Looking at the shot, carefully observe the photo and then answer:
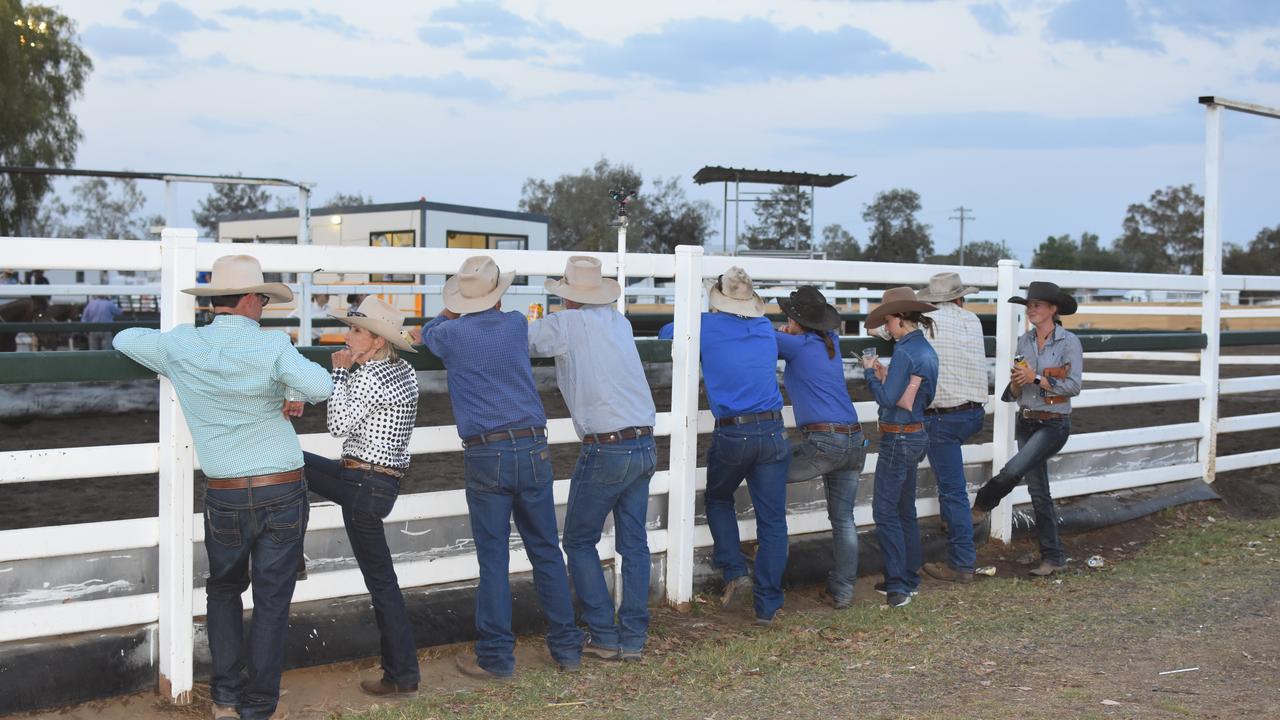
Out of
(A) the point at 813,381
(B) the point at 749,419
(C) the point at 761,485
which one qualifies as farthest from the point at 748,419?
(A) the point at 813,381

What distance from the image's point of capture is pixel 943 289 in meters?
7.31

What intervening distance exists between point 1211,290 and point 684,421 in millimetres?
5559

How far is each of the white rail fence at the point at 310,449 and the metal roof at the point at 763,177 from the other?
17.3 meters

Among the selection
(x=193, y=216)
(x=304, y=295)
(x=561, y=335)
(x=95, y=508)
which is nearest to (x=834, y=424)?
(x=561, y=335)

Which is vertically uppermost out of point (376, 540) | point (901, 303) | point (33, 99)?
point (33, 99)

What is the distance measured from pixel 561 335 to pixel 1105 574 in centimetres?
411

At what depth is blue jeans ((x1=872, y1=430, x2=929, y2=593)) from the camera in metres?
6.84

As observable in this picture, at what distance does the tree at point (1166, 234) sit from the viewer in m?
78.6

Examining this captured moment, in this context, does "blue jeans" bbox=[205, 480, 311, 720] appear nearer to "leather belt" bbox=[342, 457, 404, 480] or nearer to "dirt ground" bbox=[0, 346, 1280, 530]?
"leather belt" bbox=[342, 457, 404, 480]

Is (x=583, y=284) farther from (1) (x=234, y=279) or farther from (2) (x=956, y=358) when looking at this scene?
(2) (x=956, y=358)

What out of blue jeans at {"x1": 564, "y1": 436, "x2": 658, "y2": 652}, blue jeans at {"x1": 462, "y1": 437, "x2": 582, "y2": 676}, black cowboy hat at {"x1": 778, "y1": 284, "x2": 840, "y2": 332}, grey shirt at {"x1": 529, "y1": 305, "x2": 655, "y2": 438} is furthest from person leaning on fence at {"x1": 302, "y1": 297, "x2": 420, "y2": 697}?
black cowboy hat at {"x1": 778, "y1": 284, "x2": 840, "y2": 332}

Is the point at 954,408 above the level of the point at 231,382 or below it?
below

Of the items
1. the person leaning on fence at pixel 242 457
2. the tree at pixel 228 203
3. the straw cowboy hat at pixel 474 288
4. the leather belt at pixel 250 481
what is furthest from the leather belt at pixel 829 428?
the tree at pixel 228 203

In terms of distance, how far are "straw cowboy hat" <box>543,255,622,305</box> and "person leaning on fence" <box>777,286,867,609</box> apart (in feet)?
4.28
